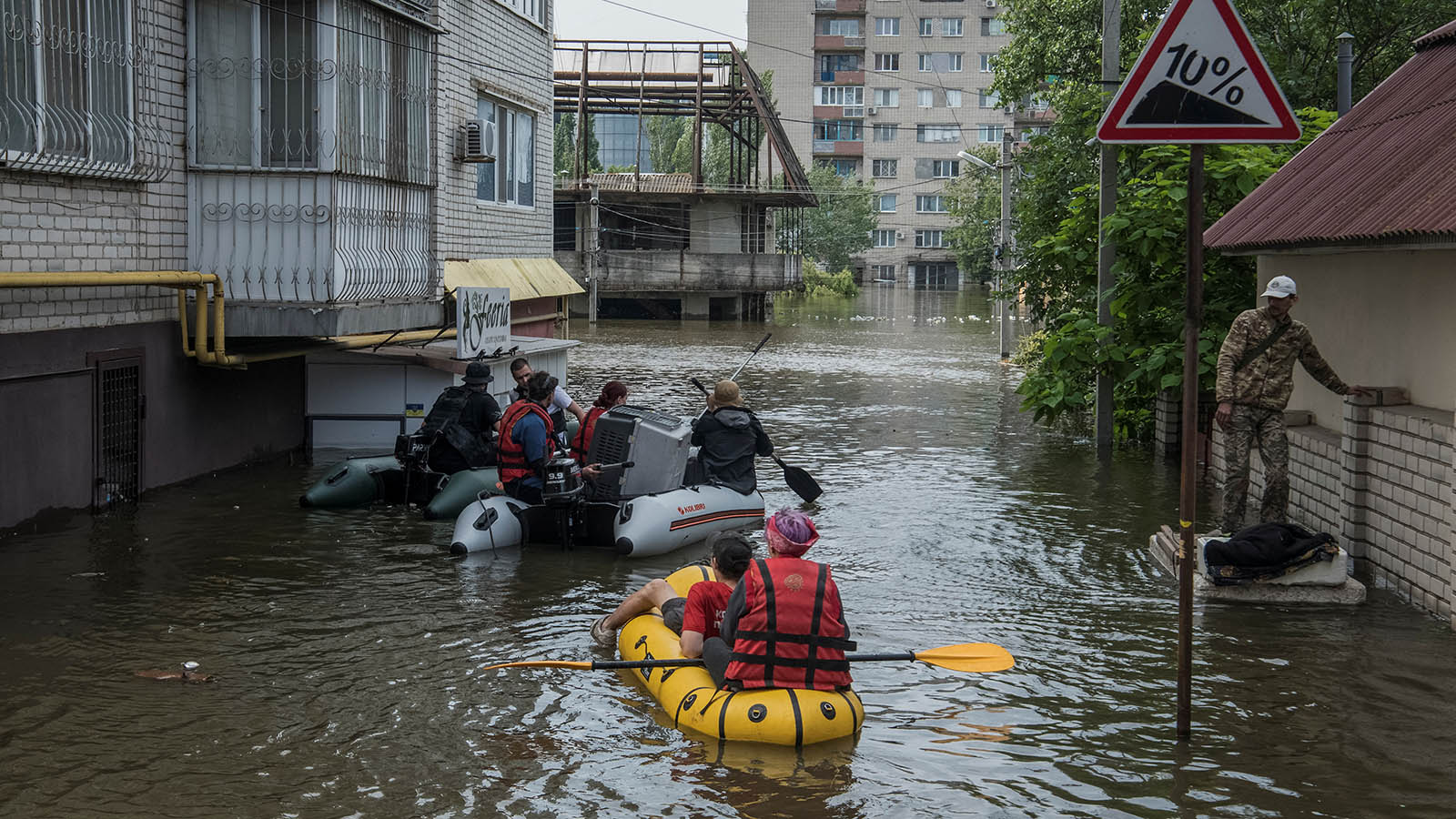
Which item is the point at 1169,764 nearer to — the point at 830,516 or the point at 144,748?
the point at 144,748

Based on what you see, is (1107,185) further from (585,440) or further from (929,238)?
(929,238)

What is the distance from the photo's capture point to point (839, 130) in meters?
96.6

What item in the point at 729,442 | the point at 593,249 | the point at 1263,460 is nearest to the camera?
the point at 1263,460

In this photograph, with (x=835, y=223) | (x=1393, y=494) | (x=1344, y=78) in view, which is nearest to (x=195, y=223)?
(x=1393, y=494)

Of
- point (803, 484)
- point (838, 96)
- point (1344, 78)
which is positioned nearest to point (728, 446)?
point (803, 484)

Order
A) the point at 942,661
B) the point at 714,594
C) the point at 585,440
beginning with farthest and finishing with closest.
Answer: the point at 585,440 → the point at 942,661 → the point at 714,594

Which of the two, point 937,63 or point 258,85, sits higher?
point 937,63

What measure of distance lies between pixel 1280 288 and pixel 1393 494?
1635 mm

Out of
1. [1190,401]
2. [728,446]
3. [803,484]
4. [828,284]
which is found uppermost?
[828,284]

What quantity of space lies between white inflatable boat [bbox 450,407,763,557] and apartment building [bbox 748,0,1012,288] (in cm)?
8351

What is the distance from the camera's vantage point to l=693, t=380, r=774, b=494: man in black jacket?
13.4m

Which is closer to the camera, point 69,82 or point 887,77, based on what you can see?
point 69,82

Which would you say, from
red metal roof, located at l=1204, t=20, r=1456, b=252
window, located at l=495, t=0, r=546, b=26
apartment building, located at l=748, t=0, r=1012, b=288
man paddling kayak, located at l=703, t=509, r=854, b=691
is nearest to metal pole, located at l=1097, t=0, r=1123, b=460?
red metal roof, located at l=1204, t=20, r=1456, b=252

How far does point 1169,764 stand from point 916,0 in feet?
304
